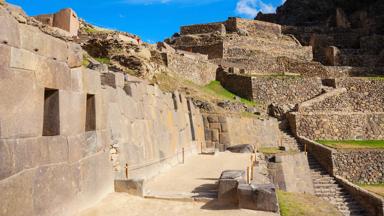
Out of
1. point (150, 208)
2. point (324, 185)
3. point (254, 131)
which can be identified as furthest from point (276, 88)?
point (150, 208)

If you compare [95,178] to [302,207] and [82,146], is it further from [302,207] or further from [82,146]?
[302,207]

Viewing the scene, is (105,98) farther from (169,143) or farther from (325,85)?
(325,85)

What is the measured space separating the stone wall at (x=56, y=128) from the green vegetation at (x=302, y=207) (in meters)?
3.04

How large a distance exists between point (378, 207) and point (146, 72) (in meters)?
10.7

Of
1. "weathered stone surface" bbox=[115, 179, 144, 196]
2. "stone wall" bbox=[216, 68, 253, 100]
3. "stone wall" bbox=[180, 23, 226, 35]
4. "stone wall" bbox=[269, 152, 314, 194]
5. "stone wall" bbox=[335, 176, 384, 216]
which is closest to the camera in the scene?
"weathered stone surface" bbox=[115, 179, 144, 196]

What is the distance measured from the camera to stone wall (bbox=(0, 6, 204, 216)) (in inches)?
154

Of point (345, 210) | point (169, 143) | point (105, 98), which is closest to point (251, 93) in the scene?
point (345, 210)

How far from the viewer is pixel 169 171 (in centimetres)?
973

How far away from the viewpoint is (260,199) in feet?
19.0

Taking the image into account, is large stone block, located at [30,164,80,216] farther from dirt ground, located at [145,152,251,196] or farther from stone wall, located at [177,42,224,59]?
stone wall, located at [177,42,224,59]

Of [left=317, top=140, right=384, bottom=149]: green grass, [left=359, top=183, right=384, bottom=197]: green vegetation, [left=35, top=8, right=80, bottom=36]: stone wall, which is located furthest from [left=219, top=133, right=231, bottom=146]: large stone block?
[left=35, top=8, right=80, bottom=36]: stone wall

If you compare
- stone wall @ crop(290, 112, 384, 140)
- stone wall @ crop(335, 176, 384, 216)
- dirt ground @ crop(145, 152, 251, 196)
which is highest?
stone wall @ crop(290, 112, 384, 140)

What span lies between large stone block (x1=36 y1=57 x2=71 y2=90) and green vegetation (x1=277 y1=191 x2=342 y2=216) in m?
4.33

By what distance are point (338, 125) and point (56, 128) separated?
1954 cm
